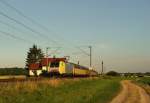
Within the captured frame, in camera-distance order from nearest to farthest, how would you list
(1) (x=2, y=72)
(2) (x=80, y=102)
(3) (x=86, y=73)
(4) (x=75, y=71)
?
1. (2) (x=80, y=102)
2. (4) (x=75, y=71)
3. (1) (x=2, y=72)
4. (3) (x=86, y=73)

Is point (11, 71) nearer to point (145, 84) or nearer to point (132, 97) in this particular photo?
point (145, 84)

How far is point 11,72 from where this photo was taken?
10131 cm

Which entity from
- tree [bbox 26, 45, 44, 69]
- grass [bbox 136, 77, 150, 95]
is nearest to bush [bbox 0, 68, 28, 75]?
A: grass [bbox 136, 77, 150, 95]

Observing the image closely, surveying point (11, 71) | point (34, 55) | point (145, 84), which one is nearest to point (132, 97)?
point (145, 84)

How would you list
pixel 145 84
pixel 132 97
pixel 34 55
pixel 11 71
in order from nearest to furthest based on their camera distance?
pixel 132 97 < pixel 145 84 < pixel 11 71 < pixel 34 55

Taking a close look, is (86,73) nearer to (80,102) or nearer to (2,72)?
(2,72)

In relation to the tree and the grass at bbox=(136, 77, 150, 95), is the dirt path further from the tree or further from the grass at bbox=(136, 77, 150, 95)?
the tree

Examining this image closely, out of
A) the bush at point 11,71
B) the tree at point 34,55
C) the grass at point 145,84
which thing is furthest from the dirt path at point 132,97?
the tree at point 34,55

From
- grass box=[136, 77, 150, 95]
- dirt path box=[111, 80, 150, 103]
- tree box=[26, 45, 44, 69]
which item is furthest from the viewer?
tree box=[26, 45, 44, 69]

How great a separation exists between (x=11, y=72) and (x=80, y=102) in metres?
80.4

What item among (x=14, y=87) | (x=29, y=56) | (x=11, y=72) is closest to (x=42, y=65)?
(x=11, y=72)

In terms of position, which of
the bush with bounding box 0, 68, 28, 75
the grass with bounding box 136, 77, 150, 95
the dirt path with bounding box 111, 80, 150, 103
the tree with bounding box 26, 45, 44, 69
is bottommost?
the grass with bounding box 136, 77, 150, 95

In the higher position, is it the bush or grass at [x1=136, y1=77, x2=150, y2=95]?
the bush

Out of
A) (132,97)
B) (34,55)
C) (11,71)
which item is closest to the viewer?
(132,97)
